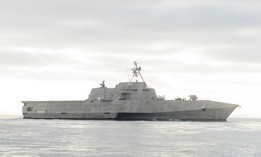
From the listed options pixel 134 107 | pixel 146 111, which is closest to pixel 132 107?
pixel 134 107

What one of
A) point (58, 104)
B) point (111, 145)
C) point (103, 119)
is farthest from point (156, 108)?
point (111, 145)

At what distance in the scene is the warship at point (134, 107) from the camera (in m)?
87.6

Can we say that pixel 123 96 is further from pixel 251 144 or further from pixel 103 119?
pixel 251 144

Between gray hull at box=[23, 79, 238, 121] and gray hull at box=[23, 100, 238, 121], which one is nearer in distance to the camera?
gray hull at box=[23, 100, 238, 121]

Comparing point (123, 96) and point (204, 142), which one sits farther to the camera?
point (123, 96)

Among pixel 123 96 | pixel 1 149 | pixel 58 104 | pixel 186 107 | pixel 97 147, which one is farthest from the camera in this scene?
pixel 58 104

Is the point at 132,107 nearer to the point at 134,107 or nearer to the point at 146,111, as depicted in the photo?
the point at 134,107

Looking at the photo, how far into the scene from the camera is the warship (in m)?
87.6

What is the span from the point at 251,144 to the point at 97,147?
16126mm

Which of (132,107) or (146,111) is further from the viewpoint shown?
(132,107)

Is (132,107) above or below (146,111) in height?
above

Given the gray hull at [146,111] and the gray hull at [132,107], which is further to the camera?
the gray hull at [132,107]

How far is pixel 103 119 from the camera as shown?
9681 centimetres

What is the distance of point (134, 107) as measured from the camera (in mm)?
91875
